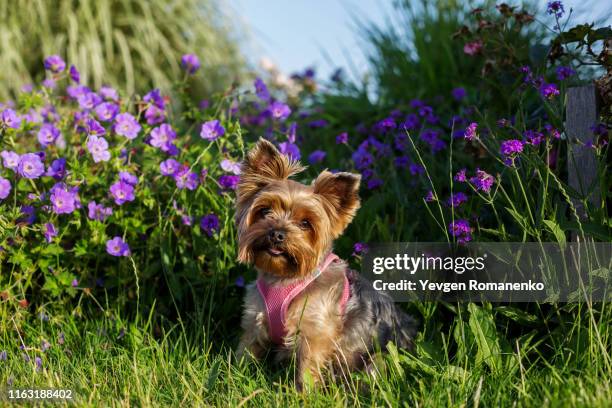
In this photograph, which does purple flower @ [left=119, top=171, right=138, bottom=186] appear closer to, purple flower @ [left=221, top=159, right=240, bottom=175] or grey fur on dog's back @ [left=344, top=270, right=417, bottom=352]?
purple flower @ [left=221, top=159, right=240, bottom=175]

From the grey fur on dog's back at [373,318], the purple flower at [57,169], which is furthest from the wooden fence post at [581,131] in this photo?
the purple flower at [57,169]

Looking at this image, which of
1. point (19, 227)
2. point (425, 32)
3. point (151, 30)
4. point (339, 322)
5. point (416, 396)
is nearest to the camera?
point (416, 396)

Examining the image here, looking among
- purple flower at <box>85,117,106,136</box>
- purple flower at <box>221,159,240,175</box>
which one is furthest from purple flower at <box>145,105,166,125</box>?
purple flower at <box>221,159,240,175</box>

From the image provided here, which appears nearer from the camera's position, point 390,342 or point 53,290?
point 390,342

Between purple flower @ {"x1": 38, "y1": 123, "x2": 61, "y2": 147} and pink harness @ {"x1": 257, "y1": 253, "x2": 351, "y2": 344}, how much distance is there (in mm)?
1911

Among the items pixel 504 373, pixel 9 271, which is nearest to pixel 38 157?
pixel 9 271

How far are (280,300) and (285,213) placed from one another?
46 centimetres

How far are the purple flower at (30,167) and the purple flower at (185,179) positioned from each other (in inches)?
32.1

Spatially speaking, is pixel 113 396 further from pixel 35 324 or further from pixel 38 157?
pixel 38 157

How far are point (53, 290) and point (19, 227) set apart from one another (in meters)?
0.51

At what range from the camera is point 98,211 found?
4168 millimetres

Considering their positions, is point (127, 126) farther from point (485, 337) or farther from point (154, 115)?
point (485, 337)

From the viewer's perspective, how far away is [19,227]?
3.79 meters

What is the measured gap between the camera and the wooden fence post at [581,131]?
3.76m
